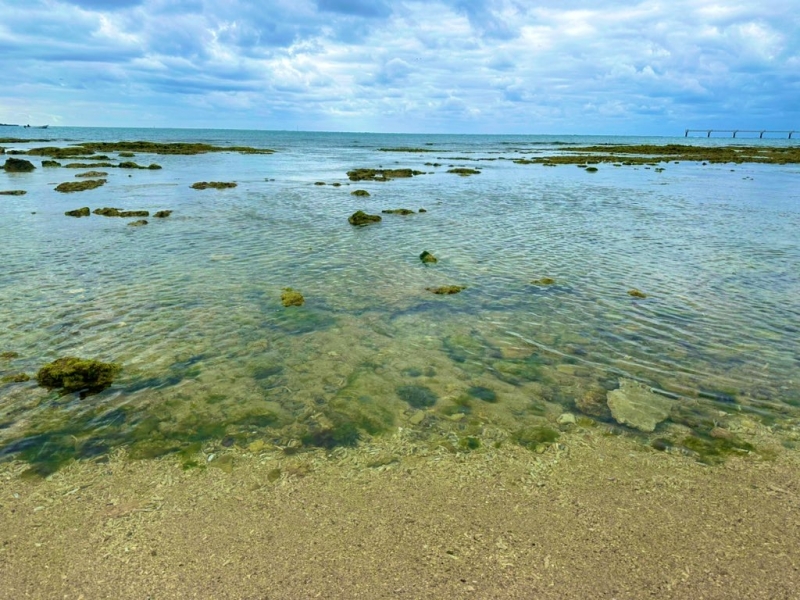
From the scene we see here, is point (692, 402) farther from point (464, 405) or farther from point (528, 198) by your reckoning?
point (528, 198)

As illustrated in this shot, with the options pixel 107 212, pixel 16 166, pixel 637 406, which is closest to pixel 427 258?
pixel 637 406

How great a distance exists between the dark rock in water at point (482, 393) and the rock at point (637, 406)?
2047 millimetres

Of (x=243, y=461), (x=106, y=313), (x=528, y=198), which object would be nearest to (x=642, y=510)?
(x=243, y=461)

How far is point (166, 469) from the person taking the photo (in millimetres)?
6793

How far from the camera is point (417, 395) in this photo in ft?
29.1

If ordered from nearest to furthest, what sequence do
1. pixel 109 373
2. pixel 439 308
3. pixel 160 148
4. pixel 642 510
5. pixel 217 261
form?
pixel 642 510, pixel 109 373, pixel 439 308, pixel 217 261, pixel 160 148

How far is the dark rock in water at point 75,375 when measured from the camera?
28.8ft

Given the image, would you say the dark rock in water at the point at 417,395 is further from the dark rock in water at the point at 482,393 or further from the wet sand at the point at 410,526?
the wet sand at the point at 410,526

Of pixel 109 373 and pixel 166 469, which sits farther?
pixel 109 373

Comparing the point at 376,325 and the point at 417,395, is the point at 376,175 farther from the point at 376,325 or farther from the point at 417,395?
the point at 417,395

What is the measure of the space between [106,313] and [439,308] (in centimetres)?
890

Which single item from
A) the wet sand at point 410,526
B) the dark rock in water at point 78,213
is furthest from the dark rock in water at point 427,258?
the dark rock in water at point 78,213

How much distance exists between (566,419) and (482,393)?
1.56 metres

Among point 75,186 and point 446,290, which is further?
point 75,186
